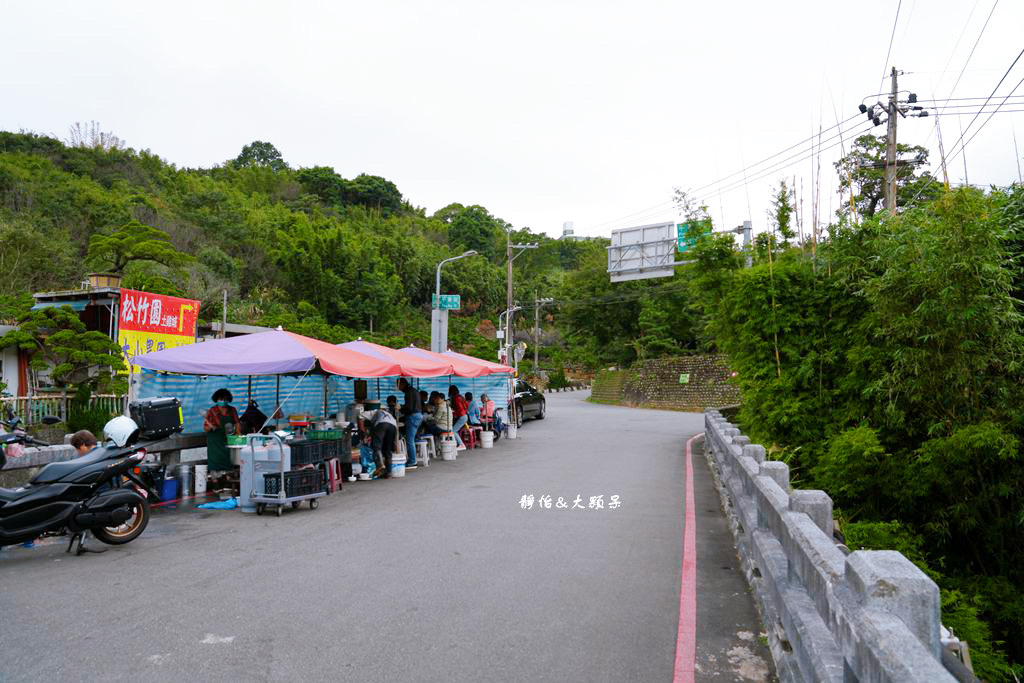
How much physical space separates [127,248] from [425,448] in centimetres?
2014

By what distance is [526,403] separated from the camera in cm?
2642

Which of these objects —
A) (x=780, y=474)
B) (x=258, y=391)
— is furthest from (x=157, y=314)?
(x=780, y=474)

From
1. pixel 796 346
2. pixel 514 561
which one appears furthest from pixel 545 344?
pixel 514 561

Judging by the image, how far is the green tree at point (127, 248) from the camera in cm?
2766

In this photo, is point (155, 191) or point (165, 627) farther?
point (155, 191)

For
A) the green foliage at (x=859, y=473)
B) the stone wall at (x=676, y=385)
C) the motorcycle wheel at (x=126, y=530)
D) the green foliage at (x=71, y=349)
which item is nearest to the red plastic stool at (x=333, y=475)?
the motorcycle wheel at (x=126, y=530)

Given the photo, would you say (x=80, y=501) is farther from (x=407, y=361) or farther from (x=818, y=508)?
(x=407, y=361)

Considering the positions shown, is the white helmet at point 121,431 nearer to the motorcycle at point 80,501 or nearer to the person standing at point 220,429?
the motorcycle at point 80,501

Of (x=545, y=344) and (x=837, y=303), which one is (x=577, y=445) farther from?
(x=545, y=344)

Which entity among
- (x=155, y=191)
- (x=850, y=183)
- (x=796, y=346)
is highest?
(x=155, y=191)

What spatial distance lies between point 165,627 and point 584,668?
9.40ft

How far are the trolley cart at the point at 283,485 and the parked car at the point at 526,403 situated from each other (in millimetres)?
14698

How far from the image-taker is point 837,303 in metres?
11.7

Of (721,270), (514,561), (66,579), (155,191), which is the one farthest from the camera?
(155,191)
